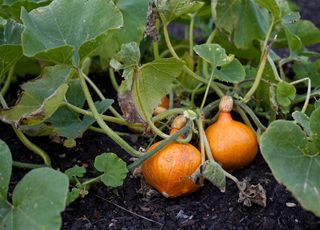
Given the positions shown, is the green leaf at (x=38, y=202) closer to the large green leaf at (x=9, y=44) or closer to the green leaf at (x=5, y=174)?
the green leaf at (x=5, y=174)

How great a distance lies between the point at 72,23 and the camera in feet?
5.10

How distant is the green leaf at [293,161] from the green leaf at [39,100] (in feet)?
1.61

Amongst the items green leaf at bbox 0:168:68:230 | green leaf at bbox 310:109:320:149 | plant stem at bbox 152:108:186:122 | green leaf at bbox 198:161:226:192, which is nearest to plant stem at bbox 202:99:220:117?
plant stem at bbox 152:108:186:122

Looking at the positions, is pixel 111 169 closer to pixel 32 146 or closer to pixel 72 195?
pixel 72 195

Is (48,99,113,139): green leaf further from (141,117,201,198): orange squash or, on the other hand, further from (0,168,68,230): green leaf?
(0,168,68,230): green leaf

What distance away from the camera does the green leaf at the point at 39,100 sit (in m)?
1.44

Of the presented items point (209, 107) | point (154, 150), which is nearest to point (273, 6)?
point (209, 107)

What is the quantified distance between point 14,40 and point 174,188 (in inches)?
23.2

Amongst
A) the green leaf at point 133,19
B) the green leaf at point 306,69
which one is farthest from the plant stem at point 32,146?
the green leaf at point 306,69

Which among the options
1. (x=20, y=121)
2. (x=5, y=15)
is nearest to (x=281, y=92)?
(x=20, y=121)

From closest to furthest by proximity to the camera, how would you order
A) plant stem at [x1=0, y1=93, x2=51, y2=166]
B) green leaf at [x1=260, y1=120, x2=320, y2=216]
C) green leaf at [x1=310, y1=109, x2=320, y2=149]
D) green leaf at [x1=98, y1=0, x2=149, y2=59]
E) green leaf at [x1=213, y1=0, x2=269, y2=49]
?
green leaf at [x1=260, y1=120, x2=320, y2=216], green leaf at [x1=310, y1=109, x2=320, y2=149], plant stem at [x1=0, y1=93, x2=51, y2=166], green leaf at [x1=98, y1=0, x2=149, y2=59], green leaf at [x1=213, y1=0, x2=269, y2=49]

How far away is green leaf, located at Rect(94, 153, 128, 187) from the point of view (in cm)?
152

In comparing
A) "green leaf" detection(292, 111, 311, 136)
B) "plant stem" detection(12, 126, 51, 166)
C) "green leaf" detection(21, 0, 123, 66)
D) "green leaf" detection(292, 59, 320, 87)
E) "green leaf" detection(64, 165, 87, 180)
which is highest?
"green leaf" detection(21, 0, 123, 66)

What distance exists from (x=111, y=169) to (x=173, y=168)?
0.51 feet
